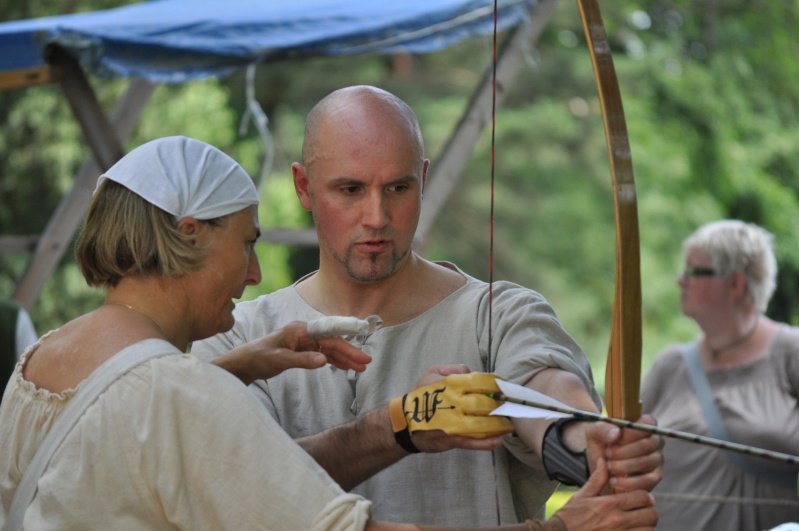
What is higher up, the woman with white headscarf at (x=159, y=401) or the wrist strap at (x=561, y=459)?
the woman with white headscarf at (x=159, y=401)

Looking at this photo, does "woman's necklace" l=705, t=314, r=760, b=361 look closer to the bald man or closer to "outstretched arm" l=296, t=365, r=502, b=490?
the bald man

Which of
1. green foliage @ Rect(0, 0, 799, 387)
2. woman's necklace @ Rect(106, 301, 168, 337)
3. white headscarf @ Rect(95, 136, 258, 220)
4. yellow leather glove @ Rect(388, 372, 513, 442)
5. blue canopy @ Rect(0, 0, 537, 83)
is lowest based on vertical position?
green foliage @ Rect(0, 0, 799, 387)

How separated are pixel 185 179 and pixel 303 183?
585mm

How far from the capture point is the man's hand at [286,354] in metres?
2.25

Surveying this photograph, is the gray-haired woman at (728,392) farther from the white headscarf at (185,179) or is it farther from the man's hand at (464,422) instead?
the white headscarf at (185,179)

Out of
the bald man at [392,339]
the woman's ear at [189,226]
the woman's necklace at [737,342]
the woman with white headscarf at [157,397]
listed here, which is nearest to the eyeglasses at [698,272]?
the woman's necklace at [737,342]

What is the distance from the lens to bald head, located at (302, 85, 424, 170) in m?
2.42

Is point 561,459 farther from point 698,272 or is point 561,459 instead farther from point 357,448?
point 698,272

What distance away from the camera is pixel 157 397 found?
5.98ft

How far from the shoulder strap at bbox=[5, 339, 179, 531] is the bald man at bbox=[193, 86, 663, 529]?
1.69 feet

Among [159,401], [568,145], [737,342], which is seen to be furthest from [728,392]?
[568,145]

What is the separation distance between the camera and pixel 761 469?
4.12 meters

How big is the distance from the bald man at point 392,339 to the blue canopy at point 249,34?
7.17 ft

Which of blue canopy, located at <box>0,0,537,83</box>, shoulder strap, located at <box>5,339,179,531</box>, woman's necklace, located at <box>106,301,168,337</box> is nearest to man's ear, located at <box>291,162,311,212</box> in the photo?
woman's necklace, located at <box>106,301,168,337</box>
